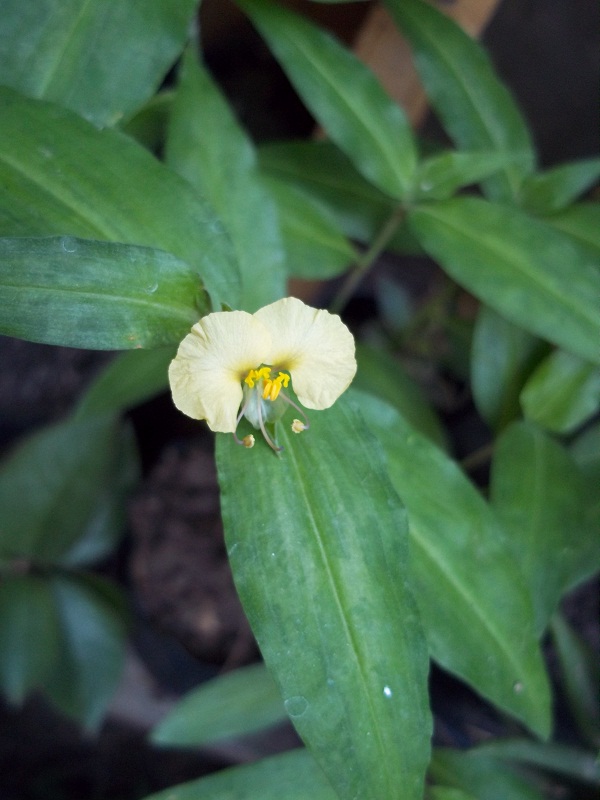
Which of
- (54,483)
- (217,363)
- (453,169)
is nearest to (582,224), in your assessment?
(453,169)

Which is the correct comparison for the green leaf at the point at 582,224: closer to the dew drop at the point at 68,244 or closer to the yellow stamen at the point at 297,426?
the yellow stamen at the point at 297,426

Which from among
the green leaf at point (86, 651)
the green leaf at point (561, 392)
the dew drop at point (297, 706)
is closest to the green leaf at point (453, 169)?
the green leaf at point (561, 392)

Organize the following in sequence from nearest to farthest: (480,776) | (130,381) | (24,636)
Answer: (480,776) → (130,381) → (24,636)

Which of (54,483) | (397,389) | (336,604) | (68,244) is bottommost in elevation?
(54,483)

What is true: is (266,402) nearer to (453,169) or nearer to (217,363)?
(217,363)

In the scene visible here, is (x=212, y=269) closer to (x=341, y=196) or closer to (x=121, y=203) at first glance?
(x=121, y=203)

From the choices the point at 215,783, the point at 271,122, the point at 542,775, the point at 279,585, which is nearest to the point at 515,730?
the point at 542,775
